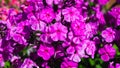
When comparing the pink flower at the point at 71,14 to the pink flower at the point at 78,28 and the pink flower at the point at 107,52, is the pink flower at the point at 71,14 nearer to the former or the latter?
the pink flower at the point at 78,28

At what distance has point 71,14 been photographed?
3615 millimetres

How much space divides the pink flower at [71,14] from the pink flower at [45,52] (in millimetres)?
270

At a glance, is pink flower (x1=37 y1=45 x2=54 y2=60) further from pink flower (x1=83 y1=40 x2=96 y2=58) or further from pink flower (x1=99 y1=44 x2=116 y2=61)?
pink flower (x1=99 y1=44 x2=116 y2=61)

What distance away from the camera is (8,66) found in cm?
418

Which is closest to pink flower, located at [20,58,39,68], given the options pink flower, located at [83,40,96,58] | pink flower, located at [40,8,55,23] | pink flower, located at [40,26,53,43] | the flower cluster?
the flower cluster

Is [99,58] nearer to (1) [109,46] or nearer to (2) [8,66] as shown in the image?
(1) [109,46]

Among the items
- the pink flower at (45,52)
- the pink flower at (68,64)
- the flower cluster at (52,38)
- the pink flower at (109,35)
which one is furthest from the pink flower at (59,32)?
the pink flower at (109,35)

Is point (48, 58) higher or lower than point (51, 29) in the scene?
lower

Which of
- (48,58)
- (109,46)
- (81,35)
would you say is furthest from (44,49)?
(109,46)

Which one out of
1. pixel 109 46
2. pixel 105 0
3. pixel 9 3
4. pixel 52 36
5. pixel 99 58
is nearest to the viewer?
pixel 52 36

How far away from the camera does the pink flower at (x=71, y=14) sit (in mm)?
3580

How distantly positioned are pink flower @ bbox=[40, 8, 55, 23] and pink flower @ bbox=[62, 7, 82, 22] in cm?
10

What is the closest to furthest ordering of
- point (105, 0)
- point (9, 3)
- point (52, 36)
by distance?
point (52, 36) → point (105, 0) → point (9, 3)

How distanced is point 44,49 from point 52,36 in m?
0.13
